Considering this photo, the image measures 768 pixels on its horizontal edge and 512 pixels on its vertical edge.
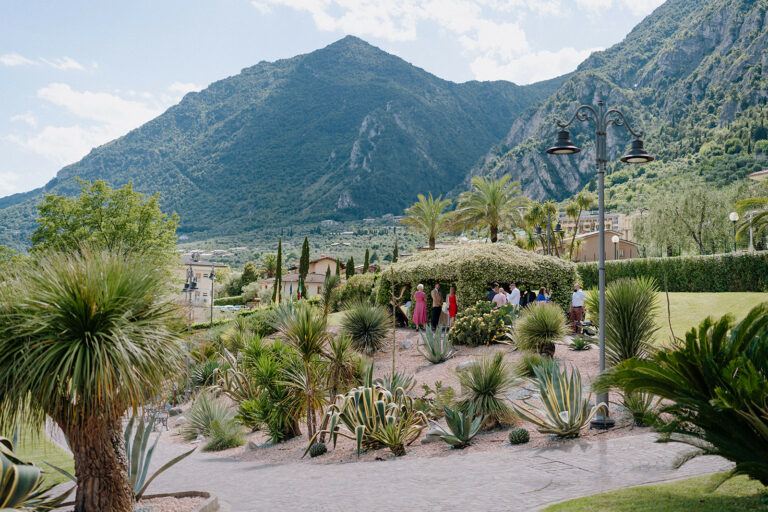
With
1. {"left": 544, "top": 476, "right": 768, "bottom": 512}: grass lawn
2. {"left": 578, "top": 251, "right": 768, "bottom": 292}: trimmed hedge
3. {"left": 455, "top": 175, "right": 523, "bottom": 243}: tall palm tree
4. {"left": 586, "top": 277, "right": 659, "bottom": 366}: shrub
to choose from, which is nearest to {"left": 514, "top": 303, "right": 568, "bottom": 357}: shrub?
{"left": 586, "top": 277, "right": 659, "bottom": 366}: shrub

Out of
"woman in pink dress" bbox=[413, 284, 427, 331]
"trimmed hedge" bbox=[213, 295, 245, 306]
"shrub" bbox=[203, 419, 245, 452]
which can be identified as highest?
"woman in pink dress" bbox=[413, 284, 427, 331]

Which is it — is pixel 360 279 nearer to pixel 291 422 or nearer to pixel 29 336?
pixel 291 422

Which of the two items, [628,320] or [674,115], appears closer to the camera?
[628,320]

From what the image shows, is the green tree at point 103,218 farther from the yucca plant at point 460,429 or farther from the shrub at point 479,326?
the yucca plant at point 460,429

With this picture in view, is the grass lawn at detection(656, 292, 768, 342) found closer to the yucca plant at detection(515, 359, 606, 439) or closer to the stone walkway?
the yucca plant at detection(515, 359, 606, 439)

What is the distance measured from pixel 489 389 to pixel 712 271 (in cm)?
2745

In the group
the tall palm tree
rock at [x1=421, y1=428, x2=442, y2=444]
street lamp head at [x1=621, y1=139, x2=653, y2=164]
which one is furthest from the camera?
the tall palm tree

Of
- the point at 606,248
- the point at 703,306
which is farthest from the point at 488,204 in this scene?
the point at 606,248

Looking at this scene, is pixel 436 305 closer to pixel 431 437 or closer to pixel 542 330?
pixel 542 330

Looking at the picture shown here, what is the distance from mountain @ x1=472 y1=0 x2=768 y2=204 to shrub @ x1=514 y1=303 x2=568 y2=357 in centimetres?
8340

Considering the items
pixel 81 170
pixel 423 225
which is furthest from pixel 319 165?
pixel 423 225

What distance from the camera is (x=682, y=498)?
5.22 metres

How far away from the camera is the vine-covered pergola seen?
830 inches

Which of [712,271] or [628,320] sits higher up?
[712,271]
